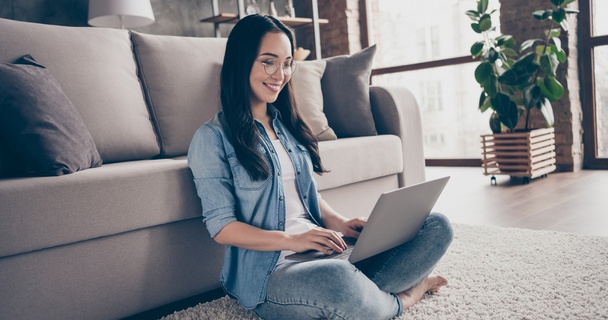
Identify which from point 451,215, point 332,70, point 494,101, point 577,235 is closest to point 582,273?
point 577,235

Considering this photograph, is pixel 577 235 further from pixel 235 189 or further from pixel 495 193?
Result: pixel 235 189

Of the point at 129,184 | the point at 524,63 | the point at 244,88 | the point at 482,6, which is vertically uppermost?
the point at 482,6

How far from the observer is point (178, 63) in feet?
7.34

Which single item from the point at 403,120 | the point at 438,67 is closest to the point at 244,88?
the point at 403,120

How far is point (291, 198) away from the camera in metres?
1.44

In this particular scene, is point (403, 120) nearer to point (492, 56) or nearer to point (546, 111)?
point (492, 56)

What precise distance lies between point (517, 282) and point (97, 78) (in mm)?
1604

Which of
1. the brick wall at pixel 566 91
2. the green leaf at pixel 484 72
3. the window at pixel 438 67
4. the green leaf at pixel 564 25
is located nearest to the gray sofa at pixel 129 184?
the green leaf at pixel 484 72

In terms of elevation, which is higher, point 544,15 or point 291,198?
point 544,15

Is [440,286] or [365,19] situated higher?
[365,19]

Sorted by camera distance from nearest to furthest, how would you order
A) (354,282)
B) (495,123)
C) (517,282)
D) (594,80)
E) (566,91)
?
(354,282) → (517,282) → (495,123) → (566,91) → (594,80)

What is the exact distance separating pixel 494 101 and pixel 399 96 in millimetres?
1267

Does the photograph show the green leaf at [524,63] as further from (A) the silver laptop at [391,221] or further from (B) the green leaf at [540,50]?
(A) the silver laptop at [391,221]

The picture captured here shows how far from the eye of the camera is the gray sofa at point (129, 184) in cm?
133
